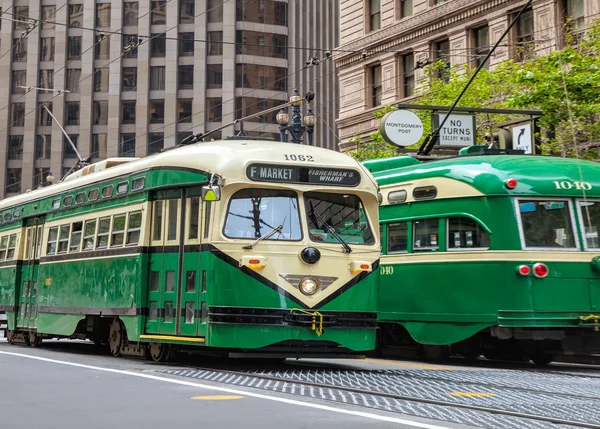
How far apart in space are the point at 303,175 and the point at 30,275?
29.0 ft

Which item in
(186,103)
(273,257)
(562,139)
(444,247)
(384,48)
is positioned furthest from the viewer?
(186,103)

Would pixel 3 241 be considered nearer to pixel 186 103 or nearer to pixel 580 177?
pixel 580 177

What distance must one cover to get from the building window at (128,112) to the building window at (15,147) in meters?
8.71

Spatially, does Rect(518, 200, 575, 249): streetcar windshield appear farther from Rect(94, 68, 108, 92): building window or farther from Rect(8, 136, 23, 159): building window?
Rect(8, 136, 23, 159): building window

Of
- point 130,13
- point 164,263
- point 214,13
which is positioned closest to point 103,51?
point 130,13

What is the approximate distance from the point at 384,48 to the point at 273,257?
29534mm

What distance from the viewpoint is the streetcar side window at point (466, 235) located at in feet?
50.2

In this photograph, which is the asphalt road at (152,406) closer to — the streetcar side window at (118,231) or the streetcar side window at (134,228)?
the streetcar side window at (134,228)

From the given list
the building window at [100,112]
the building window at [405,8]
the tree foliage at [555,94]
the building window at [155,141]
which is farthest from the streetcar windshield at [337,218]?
the building window at [100,112]

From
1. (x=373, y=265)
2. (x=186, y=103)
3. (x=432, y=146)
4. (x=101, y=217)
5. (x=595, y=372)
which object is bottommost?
(x=595, y=372)

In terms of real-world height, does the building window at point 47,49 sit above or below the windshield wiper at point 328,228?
above

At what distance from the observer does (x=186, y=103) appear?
73750 mm

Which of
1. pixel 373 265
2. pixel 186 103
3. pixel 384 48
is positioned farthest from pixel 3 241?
pixel 186 103

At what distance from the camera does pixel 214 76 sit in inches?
2899
